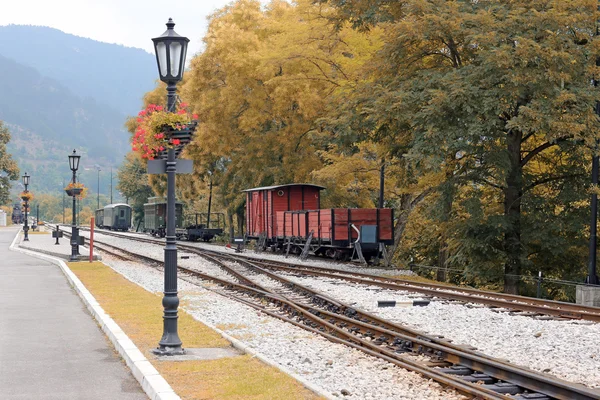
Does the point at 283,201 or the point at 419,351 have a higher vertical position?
the point at 283,201

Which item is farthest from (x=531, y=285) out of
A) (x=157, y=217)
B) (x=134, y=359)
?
(x=157, y=217)

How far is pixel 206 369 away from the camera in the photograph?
921 centimetres

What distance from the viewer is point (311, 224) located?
34.6 meters

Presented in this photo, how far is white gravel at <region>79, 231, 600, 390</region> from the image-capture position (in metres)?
9.76

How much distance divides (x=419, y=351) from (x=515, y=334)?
2160mm

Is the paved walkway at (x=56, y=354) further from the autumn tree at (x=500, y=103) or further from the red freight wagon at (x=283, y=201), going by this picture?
the red freight wagon at (x=283, y=201)

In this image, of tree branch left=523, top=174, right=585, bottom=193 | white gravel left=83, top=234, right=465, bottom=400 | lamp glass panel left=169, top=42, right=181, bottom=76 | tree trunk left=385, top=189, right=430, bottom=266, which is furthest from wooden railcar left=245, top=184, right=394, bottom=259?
lamp glass panel left=169, top=42, right=181, bottom=76

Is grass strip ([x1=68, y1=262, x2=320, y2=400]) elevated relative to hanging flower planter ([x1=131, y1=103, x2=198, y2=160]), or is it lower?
lower

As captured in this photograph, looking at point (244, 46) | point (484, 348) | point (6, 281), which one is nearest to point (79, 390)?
point (484, 348)

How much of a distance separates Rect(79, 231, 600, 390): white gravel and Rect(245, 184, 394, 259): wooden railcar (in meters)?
14.6

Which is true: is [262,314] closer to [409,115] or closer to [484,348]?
[484,348]

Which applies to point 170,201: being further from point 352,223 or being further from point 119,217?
point 119,217

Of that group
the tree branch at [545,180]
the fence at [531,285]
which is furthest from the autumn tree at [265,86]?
the tree branch at [545,180]

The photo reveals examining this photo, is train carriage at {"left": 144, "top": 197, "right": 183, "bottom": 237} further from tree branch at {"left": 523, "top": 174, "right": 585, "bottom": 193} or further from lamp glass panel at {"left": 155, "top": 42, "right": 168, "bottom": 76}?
lamp glass panel at {"left": 155, "top": 42, "right": 168, "bottom": 76}
